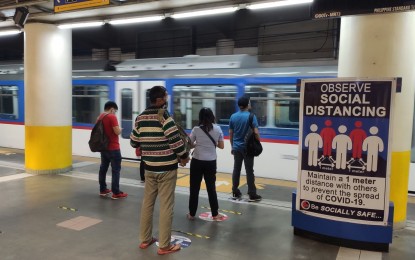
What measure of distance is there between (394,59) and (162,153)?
Result: 2880 millimetres

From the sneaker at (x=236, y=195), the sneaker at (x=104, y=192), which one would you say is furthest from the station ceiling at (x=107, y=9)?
the sneaker at (x=104, y=192)

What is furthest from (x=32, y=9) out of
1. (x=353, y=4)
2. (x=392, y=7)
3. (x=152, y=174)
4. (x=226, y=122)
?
(x=392, y=7)

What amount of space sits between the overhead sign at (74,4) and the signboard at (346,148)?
354 cm

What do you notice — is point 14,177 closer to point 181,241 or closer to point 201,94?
point 201,94

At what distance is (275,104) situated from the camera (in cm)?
702

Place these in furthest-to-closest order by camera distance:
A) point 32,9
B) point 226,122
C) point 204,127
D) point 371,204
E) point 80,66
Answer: point 80,66 → point 226,122 → point 32,9 → point 204,127 → point 371,204

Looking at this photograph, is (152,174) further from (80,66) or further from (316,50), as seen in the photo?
(316,50)

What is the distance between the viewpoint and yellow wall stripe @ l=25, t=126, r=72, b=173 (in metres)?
7.34

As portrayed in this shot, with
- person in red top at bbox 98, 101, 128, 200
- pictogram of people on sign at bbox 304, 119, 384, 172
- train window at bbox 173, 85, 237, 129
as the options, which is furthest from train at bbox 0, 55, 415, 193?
pictogram of people on sign at bbox 304, 119, 384, 172

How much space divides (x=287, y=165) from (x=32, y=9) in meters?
5.68

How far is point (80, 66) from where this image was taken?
10.1m

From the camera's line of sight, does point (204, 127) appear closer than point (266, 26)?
Yes

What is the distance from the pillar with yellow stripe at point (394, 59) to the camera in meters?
4.19

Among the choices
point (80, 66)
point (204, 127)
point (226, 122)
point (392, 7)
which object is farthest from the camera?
point (80, 66)
